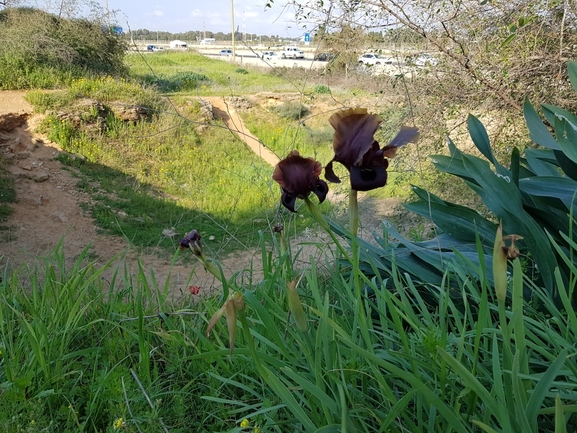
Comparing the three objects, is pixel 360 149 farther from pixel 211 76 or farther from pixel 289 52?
pixel 211 76

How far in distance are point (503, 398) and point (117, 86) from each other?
12292mm

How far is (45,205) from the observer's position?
26.1 ft

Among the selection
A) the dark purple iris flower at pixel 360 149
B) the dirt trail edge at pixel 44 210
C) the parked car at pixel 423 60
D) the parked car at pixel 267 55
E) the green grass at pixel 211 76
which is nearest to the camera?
the dark purple iris flower at pixel 360 149

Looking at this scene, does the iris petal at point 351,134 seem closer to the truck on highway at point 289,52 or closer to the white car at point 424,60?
the truck on highway at point 289,52

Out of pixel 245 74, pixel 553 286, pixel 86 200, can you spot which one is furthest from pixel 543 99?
pixel 245 74

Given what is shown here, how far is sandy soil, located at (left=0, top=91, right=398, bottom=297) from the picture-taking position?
648cm

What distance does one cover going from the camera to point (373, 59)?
5453 millimetres

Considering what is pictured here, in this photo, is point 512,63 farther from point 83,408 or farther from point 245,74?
point 245,74

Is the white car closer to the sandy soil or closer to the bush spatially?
the sandy soil

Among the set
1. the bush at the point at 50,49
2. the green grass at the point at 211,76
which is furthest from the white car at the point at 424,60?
the bush at the point at 50,49

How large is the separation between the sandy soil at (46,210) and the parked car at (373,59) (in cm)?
169

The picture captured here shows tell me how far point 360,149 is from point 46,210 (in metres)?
8.07

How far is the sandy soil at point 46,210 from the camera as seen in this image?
6480 mm

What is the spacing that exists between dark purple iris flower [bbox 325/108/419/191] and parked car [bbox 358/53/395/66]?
4582 millimetres
